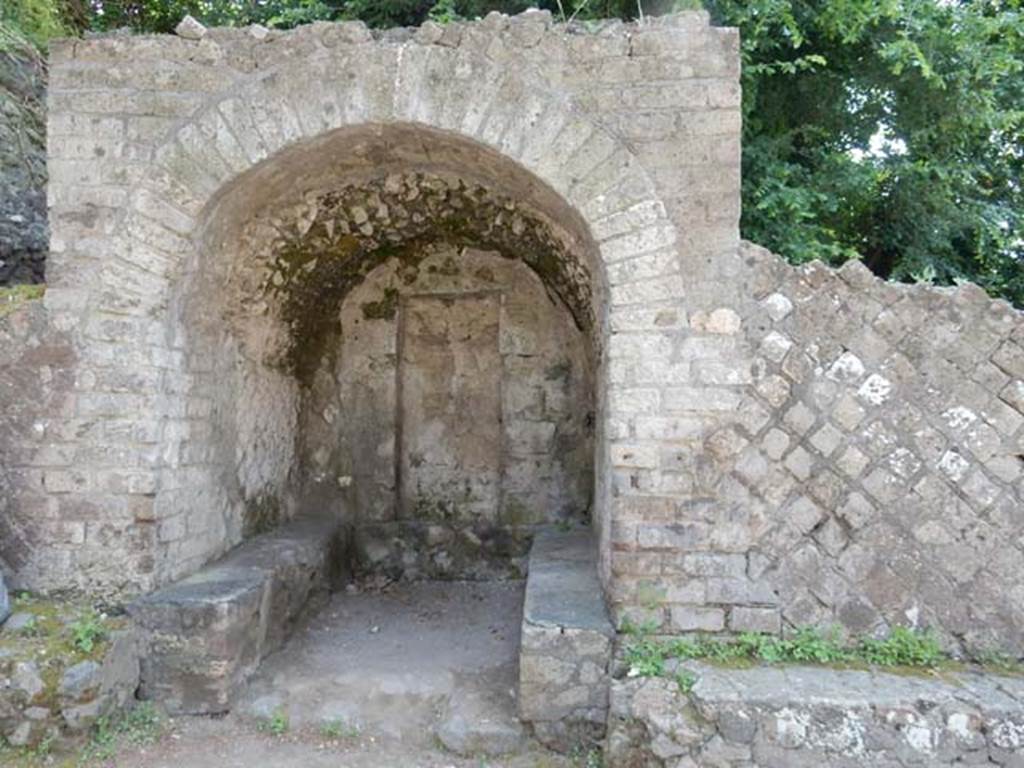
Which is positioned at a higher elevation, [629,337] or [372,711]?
[629,337]

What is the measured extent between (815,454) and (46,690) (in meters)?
3.53

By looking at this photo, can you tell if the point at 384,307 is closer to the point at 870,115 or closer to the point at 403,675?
the point at 403,675

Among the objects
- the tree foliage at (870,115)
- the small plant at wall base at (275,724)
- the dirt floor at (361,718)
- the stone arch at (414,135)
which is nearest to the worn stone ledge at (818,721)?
the dirt floor at (361,718)

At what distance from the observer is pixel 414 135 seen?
166 inches

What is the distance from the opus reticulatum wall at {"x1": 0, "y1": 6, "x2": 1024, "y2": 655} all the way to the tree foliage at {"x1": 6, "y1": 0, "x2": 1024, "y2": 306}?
158 cm

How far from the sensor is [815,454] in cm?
383

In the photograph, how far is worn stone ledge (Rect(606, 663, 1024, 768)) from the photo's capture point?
3291mm

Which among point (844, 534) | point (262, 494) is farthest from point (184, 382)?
point (844, 534)

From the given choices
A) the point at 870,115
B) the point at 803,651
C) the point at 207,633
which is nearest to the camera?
the point at 803,651

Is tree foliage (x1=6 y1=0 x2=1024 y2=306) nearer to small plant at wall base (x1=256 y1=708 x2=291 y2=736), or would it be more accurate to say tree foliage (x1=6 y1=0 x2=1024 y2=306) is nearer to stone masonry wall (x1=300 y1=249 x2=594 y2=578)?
stone masonry wall (x1=300 y1=249 x2=594 y2=578)

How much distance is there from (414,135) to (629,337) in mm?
1490

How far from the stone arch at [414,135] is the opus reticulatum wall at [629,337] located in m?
0.01

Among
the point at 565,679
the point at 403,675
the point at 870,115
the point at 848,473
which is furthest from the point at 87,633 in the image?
the point at 870,115

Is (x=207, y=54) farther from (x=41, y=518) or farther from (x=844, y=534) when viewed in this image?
(x=844, y=534)
